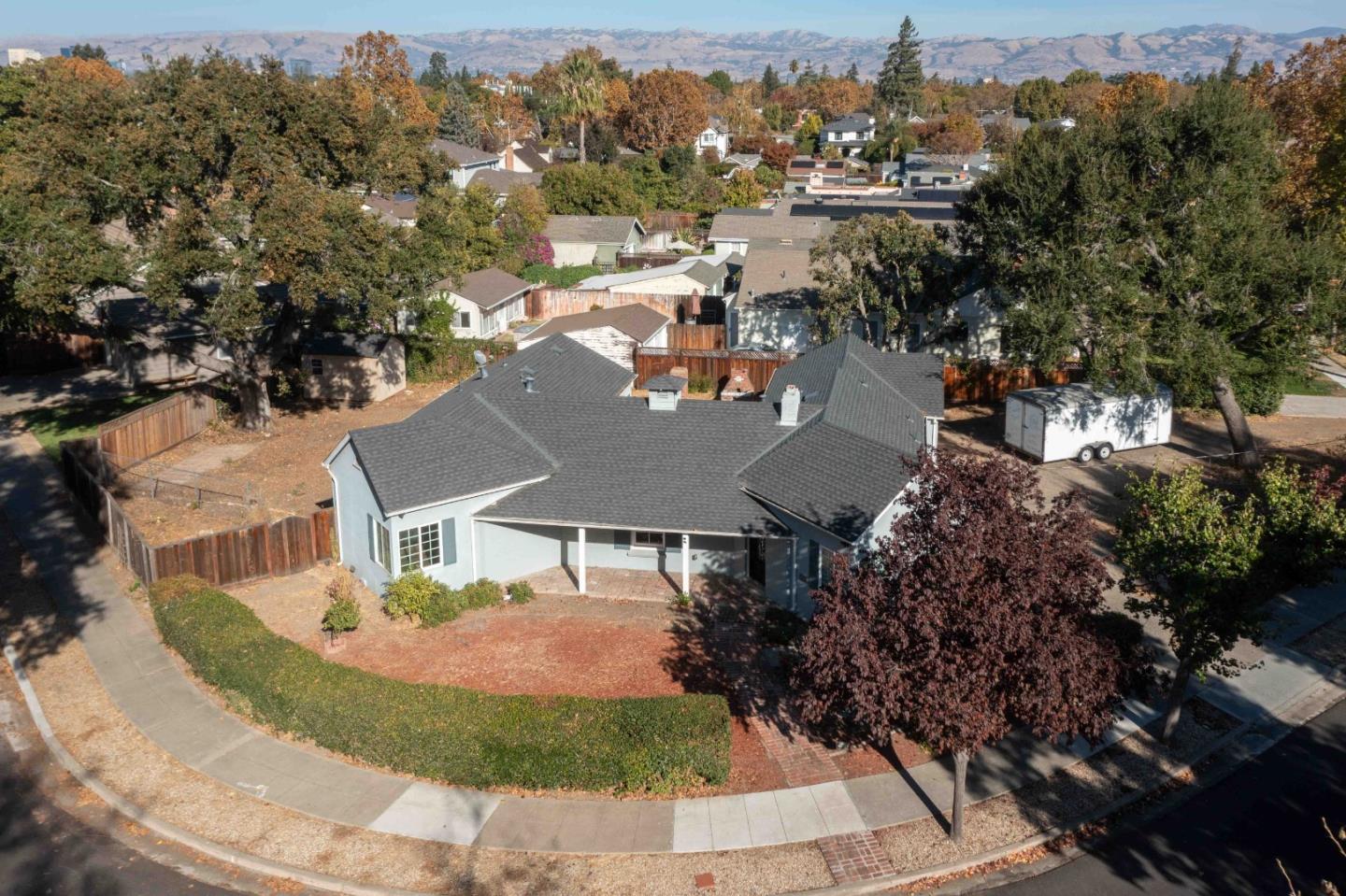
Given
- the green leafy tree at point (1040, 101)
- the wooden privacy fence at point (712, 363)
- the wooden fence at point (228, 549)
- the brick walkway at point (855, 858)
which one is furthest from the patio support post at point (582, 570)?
the green leafy tree at point (1040, 101)

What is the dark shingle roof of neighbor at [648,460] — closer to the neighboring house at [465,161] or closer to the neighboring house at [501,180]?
the neighboring house at [501,180]

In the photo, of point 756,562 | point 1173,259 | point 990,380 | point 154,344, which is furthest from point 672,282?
point 756,562

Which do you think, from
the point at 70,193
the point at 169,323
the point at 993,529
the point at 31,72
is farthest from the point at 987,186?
the point at 31,72

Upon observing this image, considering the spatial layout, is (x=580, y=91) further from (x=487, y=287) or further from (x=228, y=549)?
(x=228, y=549)

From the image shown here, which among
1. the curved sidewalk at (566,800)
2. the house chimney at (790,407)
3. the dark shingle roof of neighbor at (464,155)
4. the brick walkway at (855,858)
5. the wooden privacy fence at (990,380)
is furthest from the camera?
the dark shingle roof of neighbor at (464,155)

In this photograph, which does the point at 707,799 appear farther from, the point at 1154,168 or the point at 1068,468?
the point at 1154,168

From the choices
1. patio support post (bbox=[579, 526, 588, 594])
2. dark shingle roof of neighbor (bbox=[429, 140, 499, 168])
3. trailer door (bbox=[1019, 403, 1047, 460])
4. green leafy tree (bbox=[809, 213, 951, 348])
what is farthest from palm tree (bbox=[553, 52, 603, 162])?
patio support post (bbox=[579, 526, 588, 594])
